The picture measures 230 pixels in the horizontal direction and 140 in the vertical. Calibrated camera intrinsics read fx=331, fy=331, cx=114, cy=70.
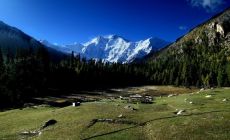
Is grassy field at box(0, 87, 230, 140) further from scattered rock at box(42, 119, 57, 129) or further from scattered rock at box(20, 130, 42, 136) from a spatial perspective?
scattered rock at box(42, 119, 57, 129)

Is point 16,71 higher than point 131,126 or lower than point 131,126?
higher

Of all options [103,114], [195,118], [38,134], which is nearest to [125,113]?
[103,114]

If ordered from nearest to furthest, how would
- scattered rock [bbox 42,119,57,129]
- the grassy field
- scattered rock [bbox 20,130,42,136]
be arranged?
the grassy field < scattered rock [bbox 20,130,42,136] < scattered rock [bbox 42,119,57,129]

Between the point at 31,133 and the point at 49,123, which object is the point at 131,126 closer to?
the point at 49,123

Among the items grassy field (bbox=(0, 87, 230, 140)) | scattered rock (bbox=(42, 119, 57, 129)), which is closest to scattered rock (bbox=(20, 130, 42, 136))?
grassy field (bbox=(0, 87, 230, 140))

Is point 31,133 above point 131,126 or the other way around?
the other way around

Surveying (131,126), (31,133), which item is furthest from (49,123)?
(131,126)

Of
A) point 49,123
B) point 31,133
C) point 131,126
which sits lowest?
point 31,133

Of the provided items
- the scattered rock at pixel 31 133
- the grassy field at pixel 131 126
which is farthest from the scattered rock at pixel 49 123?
the scattered rock at pixel 31 133

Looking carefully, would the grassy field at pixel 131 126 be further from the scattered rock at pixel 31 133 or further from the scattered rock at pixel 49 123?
the scattered rock at pixel 49 123

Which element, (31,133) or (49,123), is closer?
(31,133)

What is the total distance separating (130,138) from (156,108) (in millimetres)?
25462

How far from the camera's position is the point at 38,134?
47.2 m

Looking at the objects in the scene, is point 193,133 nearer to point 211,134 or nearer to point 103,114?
point 211,134
